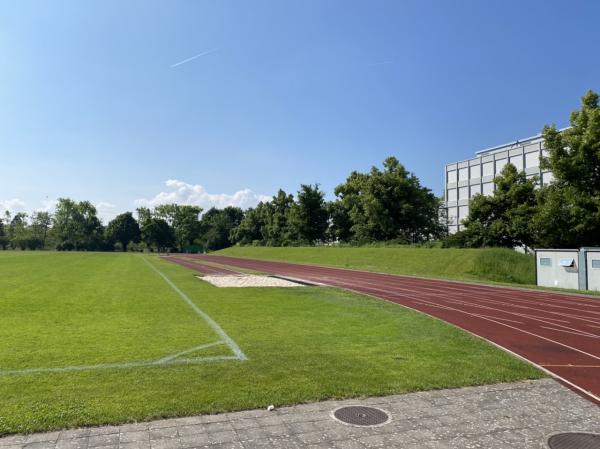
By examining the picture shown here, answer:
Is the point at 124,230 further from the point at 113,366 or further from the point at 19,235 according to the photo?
the point at 113,366

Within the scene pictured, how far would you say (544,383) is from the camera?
6090 millimetres

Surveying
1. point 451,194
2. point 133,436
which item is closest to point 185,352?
point 133,436

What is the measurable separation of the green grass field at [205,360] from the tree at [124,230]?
120773 mm

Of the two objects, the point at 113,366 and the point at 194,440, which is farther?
the point at 113,366

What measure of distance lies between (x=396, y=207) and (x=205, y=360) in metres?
47.3

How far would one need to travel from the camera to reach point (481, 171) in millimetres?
69438

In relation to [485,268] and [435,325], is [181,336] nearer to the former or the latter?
[435,325]

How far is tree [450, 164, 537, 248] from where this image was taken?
114 ft

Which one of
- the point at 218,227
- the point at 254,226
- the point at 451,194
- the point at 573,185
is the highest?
the point at 451,194

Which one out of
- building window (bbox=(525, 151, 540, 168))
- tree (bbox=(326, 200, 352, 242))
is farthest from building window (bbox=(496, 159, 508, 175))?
tree (bbox=(326, 200, 352, 242))

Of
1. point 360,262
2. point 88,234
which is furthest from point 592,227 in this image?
point 88,234

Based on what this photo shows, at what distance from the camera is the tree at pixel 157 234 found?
4793 inches

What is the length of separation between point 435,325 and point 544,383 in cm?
431

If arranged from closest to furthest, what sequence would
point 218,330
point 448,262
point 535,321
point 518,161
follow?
point 218,330, point 535,321, point 448,262, point 518,161
